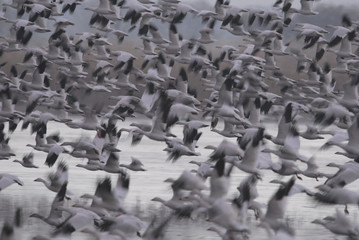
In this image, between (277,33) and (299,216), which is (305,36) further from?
(299,216)

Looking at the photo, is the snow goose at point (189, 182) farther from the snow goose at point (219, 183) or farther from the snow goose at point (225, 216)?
the snow goose at point (225, 216)

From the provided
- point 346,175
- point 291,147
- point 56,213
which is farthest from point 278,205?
point 291,147

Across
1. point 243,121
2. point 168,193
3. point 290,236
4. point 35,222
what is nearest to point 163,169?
point 168,193

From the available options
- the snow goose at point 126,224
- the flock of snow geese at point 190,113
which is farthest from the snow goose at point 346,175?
the snow goose at point 126,224

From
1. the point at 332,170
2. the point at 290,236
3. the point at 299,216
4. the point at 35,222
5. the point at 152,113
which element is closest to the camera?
the point at 290,236

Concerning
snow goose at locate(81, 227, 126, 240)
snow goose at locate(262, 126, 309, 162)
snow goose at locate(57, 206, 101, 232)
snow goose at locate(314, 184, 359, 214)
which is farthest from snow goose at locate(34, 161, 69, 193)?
snow goose at locate(314, 184, 359, 214)

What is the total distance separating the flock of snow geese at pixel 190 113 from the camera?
46.0 feet

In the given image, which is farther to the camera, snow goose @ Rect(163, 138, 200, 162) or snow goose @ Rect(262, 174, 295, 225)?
snow goose @ Rect(163, 138, 200, 162)

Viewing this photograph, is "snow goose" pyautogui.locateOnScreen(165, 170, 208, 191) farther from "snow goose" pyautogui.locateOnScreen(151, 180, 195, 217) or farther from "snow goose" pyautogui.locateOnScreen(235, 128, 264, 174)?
"snow goose" pyautogui.locateOnScreen(235, 128, 264, 174)

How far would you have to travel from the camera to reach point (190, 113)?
1859cm

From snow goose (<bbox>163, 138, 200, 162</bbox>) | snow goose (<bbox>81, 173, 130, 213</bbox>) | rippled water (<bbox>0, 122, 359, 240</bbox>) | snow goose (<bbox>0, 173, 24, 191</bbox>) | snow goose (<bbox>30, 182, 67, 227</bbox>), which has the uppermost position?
snow goose (<bbox>81, 173, 130, 213</bbox>)

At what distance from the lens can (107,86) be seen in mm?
25109

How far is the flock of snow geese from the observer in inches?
552

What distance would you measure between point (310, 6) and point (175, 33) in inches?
124
